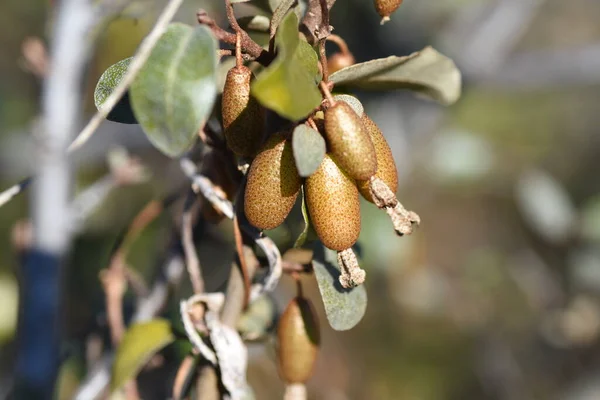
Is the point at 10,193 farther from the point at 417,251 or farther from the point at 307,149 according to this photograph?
the point at 417,251

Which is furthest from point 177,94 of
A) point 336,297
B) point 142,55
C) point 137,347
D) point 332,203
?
point 137,347

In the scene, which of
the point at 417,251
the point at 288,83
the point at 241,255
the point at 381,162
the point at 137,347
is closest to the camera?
the point at 288,83

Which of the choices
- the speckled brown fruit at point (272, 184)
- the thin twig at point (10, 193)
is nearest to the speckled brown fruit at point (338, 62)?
the speckled brown fruit at point (272, 184)

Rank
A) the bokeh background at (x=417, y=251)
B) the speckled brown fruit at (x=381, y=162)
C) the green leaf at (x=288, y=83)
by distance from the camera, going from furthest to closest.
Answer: the bokeh background at (x=417, y=251)
the speckled brown fruit at (x=381, y=162)
the green leaf at (x=288, y=83)

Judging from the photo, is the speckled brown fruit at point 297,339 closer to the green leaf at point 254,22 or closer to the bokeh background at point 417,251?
the bokeh background at point 417,251

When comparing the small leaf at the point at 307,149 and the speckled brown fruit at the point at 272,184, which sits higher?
the small leaf at the point at 307,149

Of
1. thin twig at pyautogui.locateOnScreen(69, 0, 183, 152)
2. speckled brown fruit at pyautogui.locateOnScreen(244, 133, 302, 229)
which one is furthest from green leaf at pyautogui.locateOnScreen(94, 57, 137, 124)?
speckled brown fruit at pyautogui.locateOnScreen(244, 133, 302, 229)

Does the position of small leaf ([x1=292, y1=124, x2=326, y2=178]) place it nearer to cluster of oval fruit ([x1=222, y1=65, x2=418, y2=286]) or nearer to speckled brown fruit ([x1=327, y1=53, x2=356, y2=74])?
cluster of oval fruit ([x1=222, y1=65, x2=418, y2=286])
